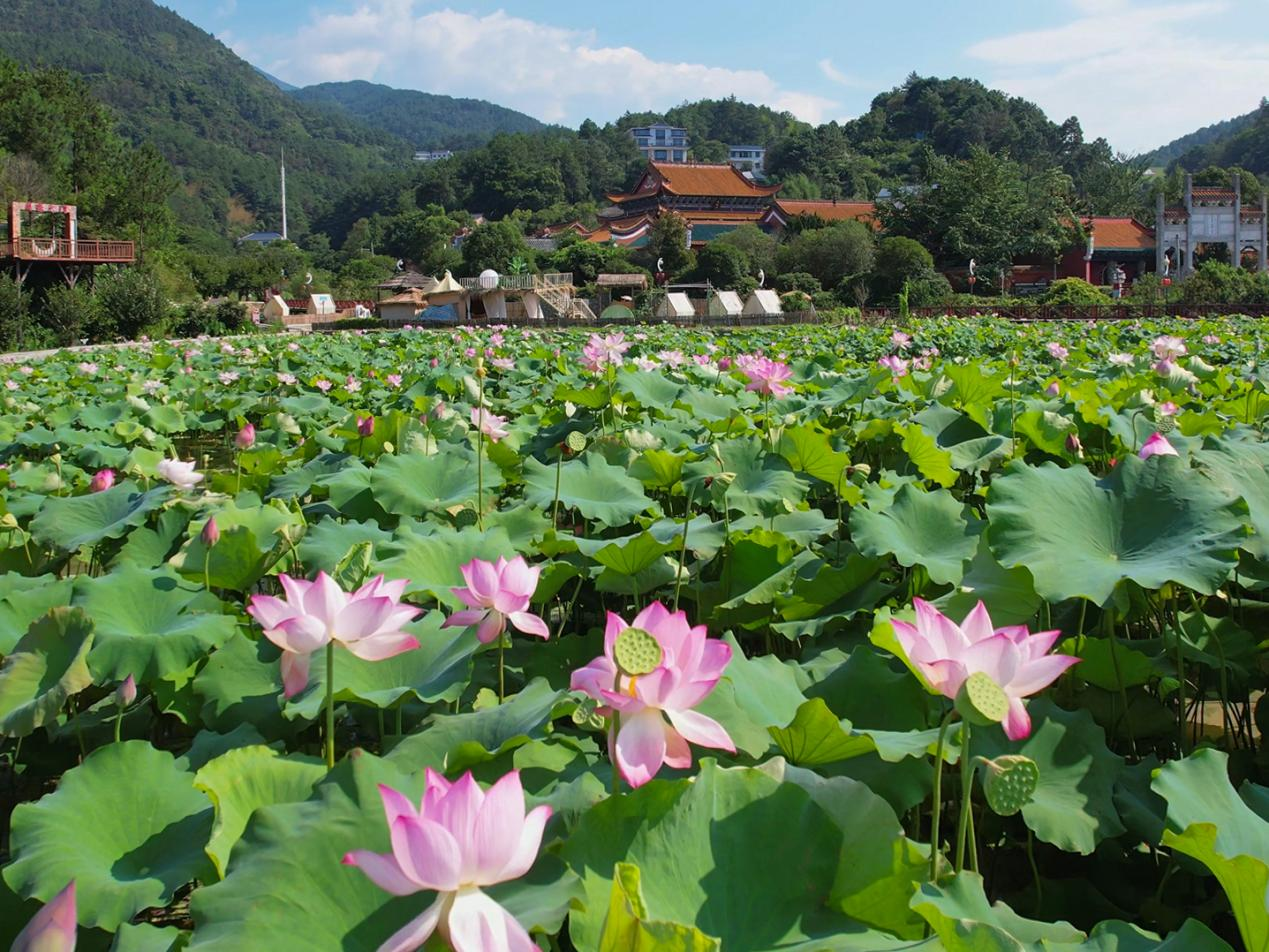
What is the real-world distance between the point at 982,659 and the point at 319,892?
500 millimetres

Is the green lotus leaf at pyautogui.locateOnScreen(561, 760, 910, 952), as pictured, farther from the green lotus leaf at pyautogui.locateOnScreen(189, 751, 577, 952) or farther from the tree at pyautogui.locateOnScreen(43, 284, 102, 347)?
the tree at pyautogui.locateOnScreen(43, 284, 102, 347)

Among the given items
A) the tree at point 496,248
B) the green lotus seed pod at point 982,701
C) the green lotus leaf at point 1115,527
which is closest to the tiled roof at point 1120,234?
the tree at point 496,248

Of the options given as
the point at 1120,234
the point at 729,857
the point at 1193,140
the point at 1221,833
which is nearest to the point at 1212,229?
the point at 1120,234

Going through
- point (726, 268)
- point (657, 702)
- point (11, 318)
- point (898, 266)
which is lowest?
point (657, 702)

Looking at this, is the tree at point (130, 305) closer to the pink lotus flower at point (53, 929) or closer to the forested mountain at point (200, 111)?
the pink lotus flower at point (53, 929)

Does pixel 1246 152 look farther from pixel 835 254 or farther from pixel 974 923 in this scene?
pixel 974 923

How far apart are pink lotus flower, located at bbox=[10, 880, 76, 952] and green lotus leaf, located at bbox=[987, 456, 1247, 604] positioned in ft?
3.37

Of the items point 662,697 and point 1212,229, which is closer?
point 662,697

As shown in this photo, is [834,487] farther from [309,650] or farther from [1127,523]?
[309,650]

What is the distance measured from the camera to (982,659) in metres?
0.77

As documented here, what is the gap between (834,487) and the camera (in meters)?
2.33

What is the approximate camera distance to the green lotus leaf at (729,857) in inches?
27.5

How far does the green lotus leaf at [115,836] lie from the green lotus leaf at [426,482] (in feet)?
3.32

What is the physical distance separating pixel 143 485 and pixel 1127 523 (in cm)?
199
